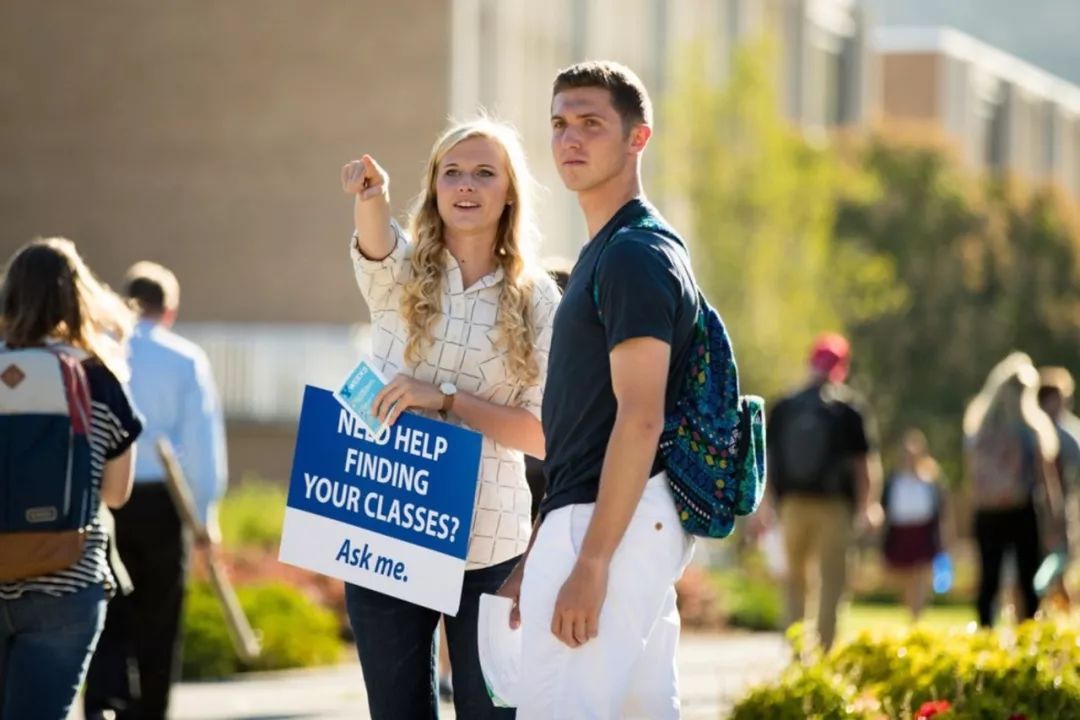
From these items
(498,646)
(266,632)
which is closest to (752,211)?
(266,632)

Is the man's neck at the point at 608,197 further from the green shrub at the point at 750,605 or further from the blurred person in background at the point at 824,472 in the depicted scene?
the green shrub at the point at 750,605

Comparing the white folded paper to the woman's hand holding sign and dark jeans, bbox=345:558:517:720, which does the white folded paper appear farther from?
the woman's hand holding sign

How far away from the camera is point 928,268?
55.2 m

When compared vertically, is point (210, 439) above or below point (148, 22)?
below

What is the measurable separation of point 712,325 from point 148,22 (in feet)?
144

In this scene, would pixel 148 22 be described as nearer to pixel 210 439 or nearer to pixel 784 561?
pixel 784 561

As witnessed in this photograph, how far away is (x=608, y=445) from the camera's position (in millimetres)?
4828

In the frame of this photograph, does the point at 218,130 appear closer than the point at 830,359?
No

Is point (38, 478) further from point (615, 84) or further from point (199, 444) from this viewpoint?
point (199, 444)

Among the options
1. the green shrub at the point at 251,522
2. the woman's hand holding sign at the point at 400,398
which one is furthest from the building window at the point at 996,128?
the woman's hand holding sign at the point at 400,398

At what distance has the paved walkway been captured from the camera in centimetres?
1161

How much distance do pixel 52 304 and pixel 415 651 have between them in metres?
1.76

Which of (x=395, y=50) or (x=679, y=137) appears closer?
(x=679, y=137)

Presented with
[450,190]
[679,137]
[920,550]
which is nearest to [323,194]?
[679,137]
